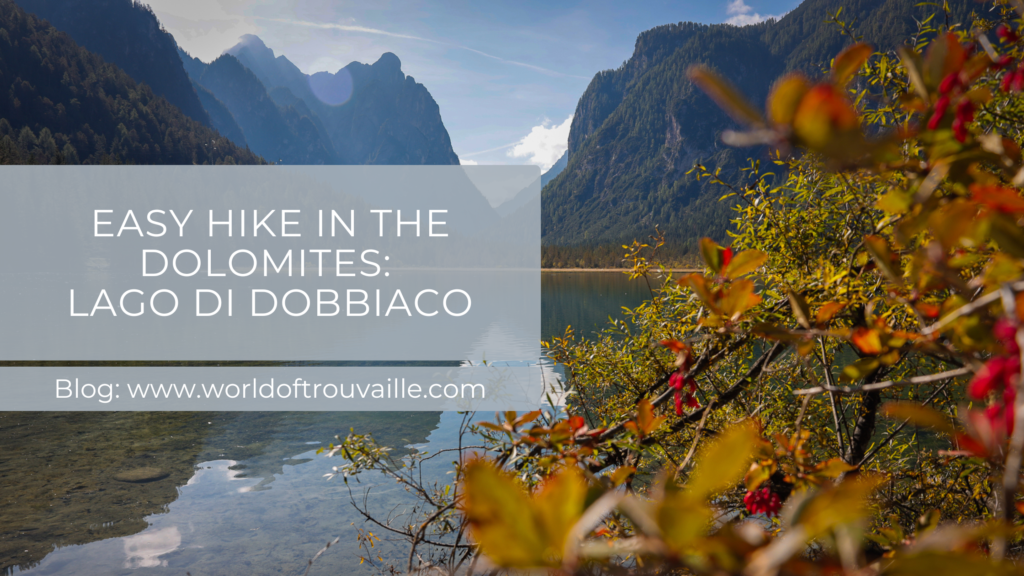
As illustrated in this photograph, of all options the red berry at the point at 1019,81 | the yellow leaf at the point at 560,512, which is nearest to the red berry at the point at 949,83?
the red berry at the point at 1019,81

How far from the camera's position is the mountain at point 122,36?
417 ft

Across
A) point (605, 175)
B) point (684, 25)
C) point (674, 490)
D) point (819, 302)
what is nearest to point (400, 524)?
point (819, 302)

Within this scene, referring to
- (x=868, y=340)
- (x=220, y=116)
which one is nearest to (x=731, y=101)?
(x=868, y=340)

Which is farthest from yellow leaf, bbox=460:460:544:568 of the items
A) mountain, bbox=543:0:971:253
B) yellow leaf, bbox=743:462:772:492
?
mountain, bbox=543:0:971:253

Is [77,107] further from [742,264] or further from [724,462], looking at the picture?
[724,462]

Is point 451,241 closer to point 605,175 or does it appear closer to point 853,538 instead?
point 605,175

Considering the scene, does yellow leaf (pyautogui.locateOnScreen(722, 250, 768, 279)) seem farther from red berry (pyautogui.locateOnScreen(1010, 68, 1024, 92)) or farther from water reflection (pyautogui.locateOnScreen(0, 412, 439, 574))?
water reflection (pyautogui.locateOnScreen(0, 412, 439, 574))

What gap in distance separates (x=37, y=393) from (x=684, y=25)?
721 feet

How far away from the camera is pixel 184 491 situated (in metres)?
8.75

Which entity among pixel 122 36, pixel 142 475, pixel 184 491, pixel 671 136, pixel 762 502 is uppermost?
pixel 122 36

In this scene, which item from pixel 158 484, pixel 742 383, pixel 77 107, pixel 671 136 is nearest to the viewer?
pixel 742 383

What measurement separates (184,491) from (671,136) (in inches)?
6878

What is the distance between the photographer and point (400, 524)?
7.12m

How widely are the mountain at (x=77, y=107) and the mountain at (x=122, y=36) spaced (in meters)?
40.3
